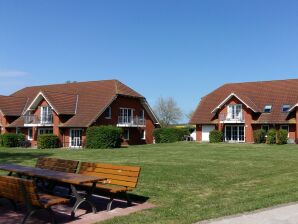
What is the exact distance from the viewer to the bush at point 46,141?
131 ft

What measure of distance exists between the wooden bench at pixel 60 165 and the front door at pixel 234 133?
1502 inches

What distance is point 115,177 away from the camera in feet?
31.8

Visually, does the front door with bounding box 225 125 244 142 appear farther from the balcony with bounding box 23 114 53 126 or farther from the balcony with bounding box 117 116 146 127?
the balcony with bounding box 23 114 53 126

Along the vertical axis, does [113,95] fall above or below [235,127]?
above

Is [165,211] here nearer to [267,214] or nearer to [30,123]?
[267,214]

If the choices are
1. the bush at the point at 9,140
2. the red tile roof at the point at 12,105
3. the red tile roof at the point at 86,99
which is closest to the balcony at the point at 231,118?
the red tile roof at the point at 86,99

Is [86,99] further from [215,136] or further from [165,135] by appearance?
[215,136]

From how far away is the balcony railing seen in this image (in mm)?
46719

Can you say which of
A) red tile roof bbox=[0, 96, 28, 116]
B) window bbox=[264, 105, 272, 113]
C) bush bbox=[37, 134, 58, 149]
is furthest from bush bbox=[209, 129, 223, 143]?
red tile roof bbox=[0, 96, 28, 116]

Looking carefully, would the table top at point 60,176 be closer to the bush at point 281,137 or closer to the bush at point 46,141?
the bush at point 46,141

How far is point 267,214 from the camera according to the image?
27.7 feet

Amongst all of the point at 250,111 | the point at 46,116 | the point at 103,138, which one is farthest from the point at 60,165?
the point at 250,111

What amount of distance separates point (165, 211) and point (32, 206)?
2.75 meters

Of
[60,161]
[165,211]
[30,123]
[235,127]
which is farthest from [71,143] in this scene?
[165,211]
